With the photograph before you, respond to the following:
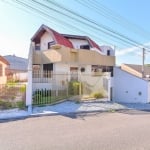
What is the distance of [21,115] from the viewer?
36.1 ft

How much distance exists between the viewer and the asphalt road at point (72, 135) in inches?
238

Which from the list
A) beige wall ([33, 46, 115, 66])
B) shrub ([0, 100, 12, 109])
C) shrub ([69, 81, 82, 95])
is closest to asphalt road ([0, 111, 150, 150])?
shrub ([0, 100, 12, 109])

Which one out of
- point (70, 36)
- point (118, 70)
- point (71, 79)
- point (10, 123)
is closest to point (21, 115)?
point (10, 123)

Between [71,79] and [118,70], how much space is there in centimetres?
540

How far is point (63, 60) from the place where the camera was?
1972 centimetres

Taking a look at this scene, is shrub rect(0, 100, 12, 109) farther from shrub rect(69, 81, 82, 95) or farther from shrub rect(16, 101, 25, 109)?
shrub rect(69, 81, 82, 95)

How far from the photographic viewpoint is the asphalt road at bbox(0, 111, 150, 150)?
604cm

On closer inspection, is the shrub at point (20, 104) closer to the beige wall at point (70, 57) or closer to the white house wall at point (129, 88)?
the beige wall at point (70, 57)

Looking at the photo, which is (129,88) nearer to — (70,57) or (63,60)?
(70,57)

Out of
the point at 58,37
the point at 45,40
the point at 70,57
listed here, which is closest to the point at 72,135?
the point at 70,57

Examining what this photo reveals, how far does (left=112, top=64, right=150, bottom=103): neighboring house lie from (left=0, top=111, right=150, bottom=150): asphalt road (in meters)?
9.69

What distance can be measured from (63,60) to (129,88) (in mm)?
6570

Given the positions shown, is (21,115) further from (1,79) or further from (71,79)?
(1,79)

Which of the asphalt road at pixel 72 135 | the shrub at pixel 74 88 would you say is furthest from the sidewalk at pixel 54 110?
the shrub at pixel 74 88
